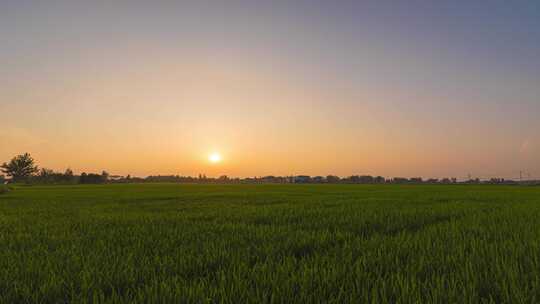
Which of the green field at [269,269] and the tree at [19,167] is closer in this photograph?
the green field at [269,269]

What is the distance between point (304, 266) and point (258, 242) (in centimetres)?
129

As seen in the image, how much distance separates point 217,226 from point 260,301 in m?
3.26

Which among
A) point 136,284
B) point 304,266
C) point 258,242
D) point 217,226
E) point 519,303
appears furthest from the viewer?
point 217,226

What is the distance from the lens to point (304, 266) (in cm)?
240

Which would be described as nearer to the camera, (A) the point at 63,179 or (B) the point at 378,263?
(B) the point at 378,263

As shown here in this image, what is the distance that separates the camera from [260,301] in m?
1.76

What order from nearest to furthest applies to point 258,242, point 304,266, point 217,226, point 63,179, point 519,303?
1. point 519,303
2. point 304,266
3. point 258,242
4. point 217,226
5. point 63,179

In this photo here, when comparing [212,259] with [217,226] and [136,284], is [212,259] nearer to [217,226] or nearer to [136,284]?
[136,284]

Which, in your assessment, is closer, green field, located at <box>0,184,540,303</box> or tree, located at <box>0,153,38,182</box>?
green field, located at <box>0,184,540,303</box>

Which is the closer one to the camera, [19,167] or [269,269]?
[269,269]

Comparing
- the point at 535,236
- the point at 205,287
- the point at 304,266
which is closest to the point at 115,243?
the point at 205,287

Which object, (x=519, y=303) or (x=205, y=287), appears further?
(x=205, y=287)

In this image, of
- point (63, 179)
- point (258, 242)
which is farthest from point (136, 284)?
point (63, 179)

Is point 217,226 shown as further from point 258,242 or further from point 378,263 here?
point 378,263
